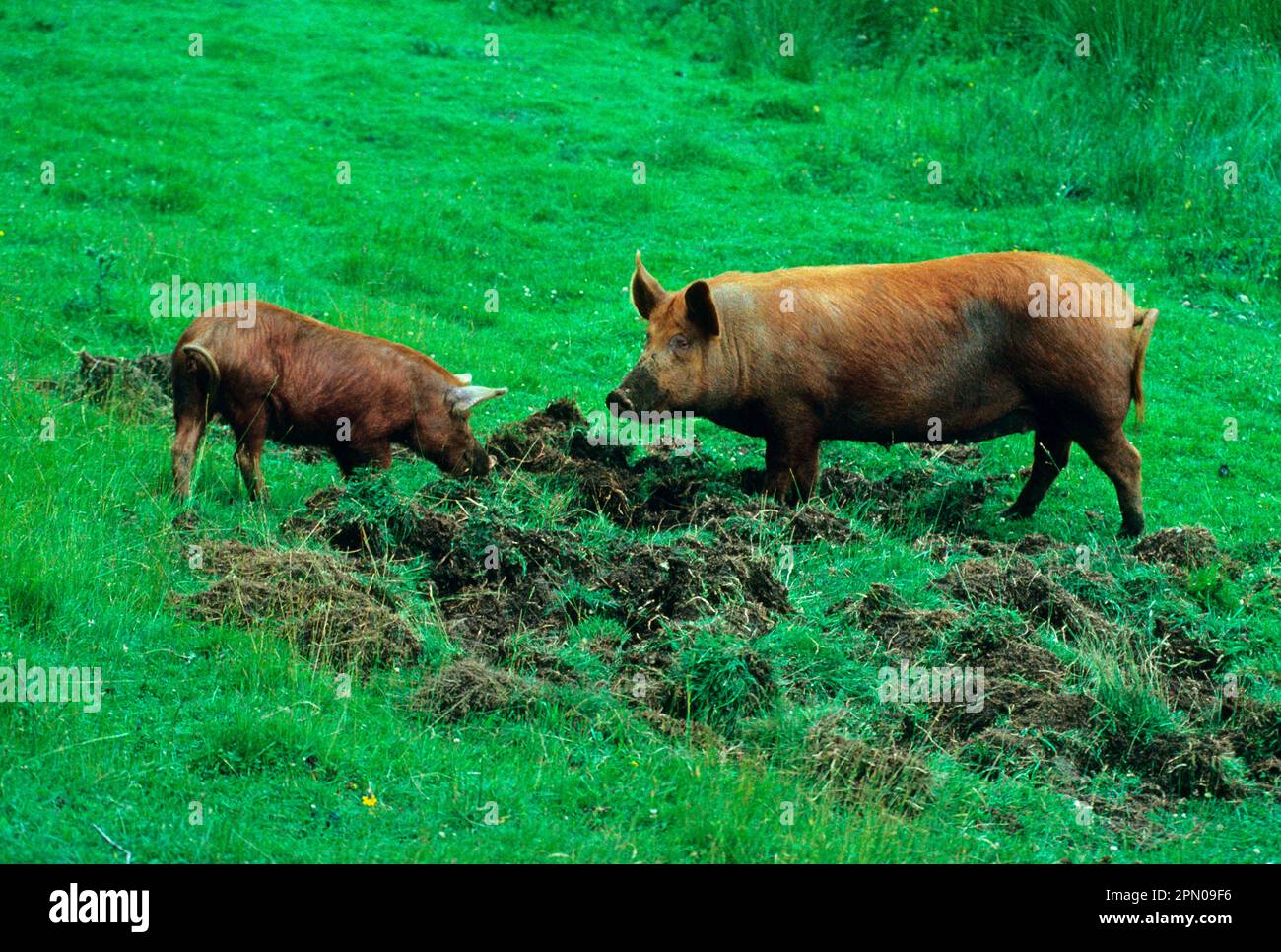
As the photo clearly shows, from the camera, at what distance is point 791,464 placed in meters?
10.1

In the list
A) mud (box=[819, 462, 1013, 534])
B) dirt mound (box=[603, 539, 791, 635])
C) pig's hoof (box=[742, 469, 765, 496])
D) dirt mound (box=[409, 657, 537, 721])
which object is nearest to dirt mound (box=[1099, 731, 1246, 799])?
dirt mound (box=[603, 539, 791, 635])

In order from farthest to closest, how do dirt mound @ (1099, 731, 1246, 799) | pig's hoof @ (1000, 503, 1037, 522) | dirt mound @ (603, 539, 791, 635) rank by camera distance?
1. pig's hoof @ (1000, 503, 1037, 522)
2. dirt mound @ (603, 539, 791, 635)
3. dirt mound @ (1099, 731, 1246, 799)

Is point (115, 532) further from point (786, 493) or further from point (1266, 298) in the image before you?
point (1266, 298)

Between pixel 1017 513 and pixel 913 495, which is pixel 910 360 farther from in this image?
pixel 1017 513

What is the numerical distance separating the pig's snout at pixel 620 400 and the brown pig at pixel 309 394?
0.79m

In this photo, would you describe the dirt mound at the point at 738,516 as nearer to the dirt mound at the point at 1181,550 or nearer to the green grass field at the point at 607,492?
the green grass field at the point at 607,492

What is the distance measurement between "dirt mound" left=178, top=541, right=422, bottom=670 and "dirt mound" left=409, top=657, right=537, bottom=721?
1.43ft

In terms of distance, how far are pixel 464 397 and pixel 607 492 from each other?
1.17 meters

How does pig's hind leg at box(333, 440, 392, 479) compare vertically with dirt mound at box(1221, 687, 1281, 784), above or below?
above

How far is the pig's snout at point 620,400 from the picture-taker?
9.82m

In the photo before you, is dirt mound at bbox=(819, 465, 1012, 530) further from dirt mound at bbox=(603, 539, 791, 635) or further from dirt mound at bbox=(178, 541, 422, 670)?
dirt mound at bbox=(178, 541, 422, 670)

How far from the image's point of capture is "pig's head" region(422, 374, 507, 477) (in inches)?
396

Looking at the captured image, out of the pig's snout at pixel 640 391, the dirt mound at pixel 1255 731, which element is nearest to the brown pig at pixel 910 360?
the pig's snout at pixel 640 391
